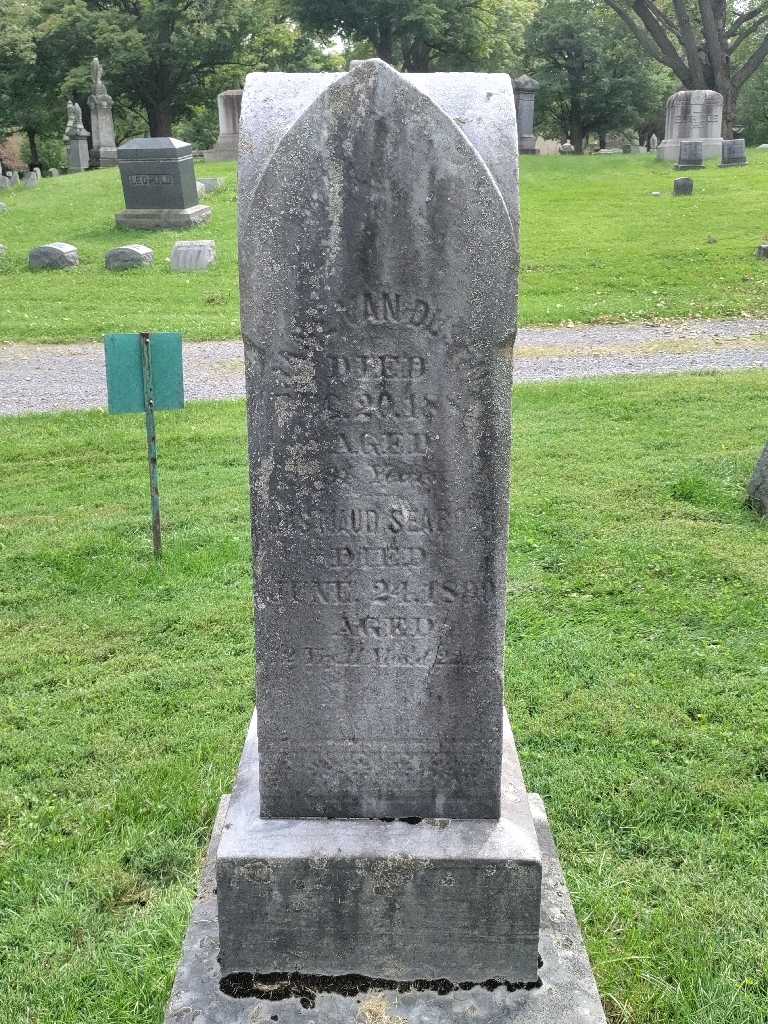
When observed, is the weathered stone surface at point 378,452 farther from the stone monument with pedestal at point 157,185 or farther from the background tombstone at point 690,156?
the background tombstone at point 690,156

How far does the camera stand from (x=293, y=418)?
8.90 ft

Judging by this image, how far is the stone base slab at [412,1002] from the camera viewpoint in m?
2.88

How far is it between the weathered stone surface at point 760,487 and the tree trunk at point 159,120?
4072 centimetres

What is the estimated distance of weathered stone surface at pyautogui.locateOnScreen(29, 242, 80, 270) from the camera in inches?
711

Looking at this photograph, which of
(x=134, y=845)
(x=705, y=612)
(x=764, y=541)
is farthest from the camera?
(x=764, y=541)

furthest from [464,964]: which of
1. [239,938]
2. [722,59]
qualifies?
[722,59]

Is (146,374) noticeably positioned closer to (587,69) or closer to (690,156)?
(690,156)

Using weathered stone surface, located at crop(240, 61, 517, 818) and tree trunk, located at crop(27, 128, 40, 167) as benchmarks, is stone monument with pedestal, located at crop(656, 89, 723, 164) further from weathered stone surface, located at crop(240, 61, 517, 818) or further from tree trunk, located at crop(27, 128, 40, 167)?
weathered stone surface, located at crop(240, 61, 517, 818)

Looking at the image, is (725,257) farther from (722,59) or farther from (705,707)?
(722,59)

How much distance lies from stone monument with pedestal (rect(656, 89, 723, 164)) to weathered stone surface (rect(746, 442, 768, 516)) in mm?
27753

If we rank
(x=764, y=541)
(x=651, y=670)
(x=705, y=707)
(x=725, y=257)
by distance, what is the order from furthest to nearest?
(x=725, y=257), (x=764, y=541), (x=651, y=670), (x=705, y=707)

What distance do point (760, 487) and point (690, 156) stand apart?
2551cm

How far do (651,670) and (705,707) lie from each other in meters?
0.41

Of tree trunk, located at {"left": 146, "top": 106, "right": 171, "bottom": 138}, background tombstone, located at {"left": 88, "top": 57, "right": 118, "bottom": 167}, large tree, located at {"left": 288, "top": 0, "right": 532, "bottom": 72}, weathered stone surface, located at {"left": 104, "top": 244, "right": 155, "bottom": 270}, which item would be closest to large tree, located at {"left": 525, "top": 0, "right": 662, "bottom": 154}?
large tree, located at {"left": 288, "top": 0, "right": 532, "bottom": 72}
